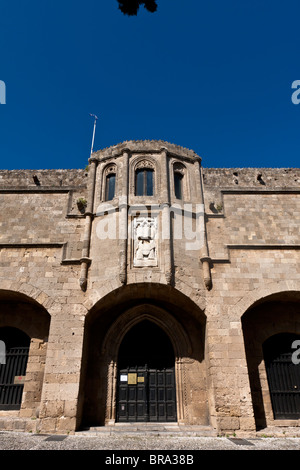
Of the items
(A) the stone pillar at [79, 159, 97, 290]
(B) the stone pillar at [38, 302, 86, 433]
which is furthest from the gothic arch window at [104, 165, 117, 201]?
(B) the stone pillar at [38, 302, 86, 433]

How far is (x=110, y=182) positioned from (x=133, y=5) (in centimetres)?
797

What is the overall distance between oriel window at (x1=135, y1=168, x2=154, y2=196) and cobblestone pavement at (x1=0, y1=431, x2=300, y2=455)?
24.9 ft

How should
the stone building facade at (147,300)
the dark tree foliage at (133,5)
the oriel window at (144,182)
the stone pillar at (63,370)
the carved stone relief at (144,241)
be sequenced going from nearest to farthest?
the dark tree foliage at (133,5), the stone pillar at (63,370), the stone building facade at (147,300), the carved stone relief at (144,241), the oriel window at (144,182)

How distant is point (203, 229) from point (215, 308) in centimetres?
271

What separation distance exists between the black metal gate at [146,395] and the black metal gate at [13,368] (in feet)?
10.6

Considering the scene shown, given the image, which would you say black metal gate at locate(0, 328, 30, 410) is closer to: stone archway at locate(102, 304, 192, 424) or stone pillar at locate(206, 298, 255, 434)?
stone archway at locate(102, 304, 192, 424)

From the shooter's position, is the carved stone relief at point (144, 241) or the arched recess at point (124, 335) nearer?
the arched recess at point (124, 335)

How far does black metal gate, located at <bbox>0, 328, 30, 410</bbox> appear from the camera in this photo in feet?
32.8

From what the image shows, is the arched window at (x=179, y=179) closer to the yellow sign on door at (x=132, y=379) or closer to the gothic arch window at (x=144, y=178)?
the gothic arch window at (x=144, y=178)

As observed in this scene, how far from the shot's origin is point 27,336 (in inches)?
424

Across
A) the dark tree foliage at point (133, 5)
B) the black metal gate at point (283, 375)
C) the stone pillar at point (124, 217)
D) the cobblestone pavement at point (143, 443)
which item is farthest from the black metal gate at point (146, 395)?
the dark tree foliage at point (133, 5)

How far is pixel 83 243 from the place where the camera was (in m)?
10.6

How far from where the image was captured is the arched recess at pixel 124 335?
966 cm
